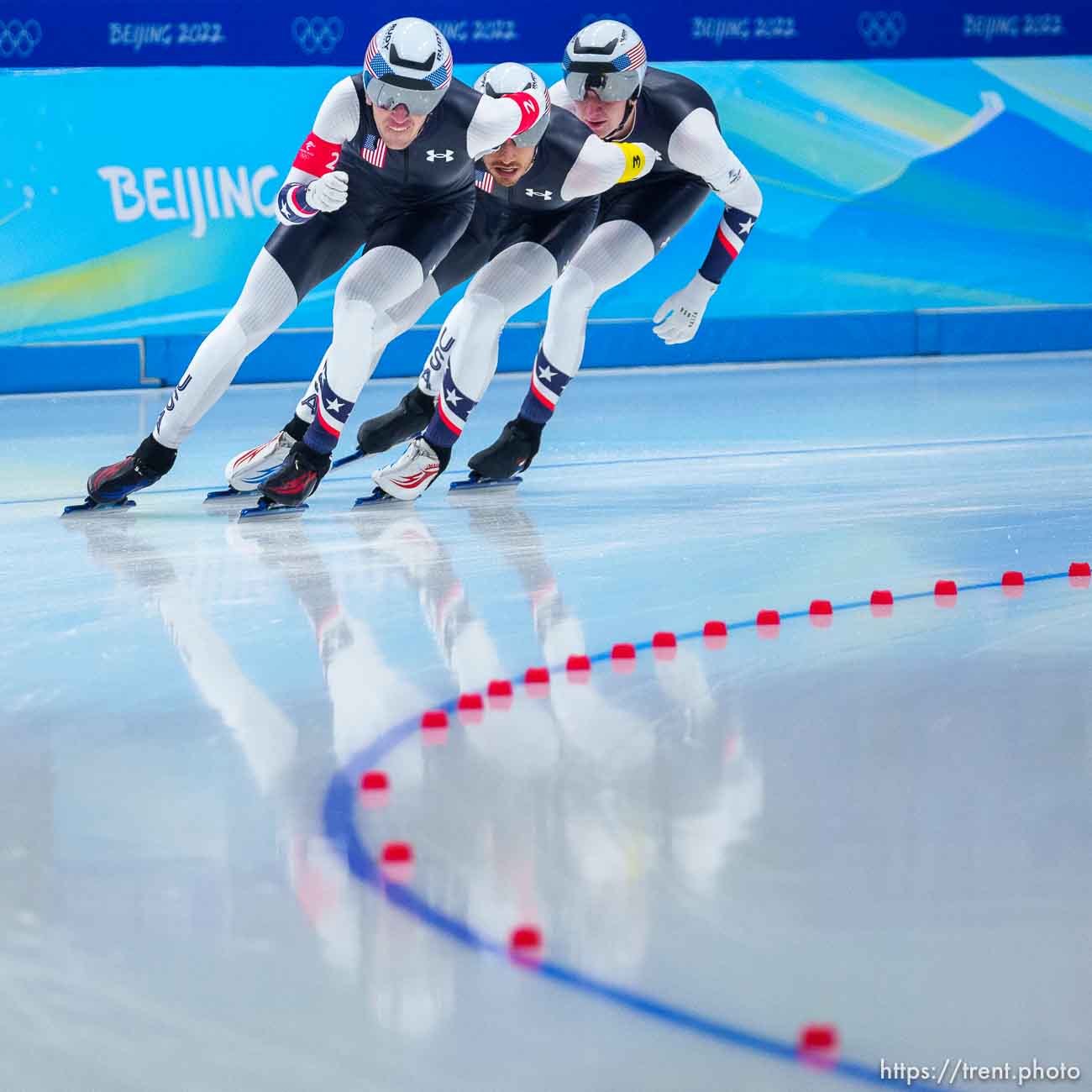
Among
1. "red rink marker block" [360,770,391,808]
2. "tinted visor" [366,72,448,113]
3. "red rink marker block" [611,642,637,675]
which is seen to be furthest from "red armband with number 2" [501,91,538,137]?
"red rink marker block" [360,770,391,808]

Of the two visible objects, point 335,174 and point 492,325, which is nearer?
point 335,174

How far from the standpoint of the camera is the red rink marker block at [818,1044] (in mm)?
1938

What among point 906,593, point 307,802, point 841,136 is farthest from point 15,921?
point 841,136

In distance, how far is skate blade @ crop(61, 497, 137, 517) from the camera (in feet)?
21.1

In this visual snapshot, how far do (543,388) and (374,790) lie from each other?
4.37m

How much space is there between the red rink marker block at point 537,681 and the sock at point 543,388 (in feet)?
11.4

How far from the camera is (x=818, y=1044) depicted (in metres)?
1.97

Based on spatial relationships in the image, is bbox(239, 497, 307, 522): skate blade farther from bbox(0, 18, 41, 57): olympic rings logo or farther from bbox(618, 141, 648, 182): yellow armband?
bbox(0, 18, 41, 57): olympic rings logo

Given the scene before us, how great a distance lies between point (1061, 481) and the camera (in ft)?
22.7

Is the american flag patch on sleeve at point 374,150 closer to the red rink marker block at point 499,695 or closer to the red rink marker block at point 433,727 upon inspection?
the red rink marker block at point 499,695

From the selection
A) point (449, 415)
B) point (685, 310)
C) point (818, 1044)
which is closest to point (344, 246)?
point (449, 415)

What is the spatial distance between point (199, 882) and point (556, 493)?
4.56 m

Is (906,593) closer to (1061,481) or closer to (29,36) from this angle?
(1061,481)

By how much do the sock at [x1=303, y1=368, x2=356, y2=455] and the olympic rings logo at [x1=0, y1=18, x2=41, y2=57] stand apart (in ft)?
19.8
